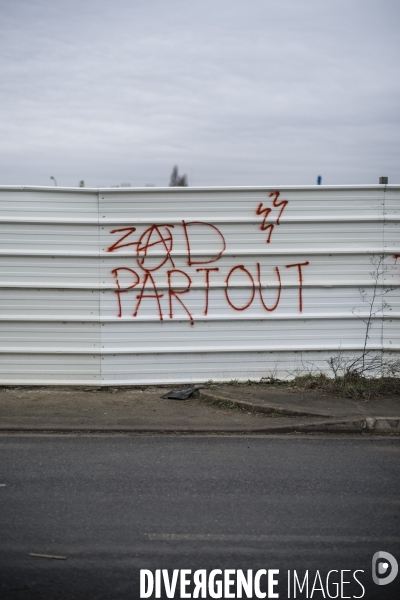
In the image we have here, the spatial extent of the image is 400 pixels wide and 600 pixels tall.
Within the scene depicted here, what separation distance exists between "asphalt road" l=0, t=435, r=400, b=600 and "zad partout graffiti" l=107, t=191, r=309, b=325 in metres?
2.38

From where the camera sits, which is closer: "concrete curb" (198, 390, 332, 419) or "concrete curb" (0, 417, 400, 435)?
"concrete curb" (0, 417, 400, 435)

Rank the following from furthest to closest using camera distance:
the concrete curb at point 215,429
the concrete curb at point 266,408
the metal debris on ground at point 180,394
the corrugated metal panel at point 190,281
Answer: the corrugated metal panel at point 190,281 → the metal debris on ground at point 180,394 → the concrete curb at point 266,408 → the concrete curb at point 215,429

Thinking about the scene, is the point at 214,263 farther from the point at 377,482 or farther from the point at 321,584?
the point at 321,584

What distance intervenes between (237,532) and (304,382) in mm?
4254

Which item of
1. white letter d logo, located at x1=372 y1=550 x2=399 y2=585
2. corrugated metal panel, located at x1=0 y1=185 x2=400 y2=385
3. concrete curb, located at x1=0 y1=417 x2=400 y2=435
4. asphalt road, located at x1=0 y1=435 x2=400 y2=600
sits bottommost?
white letter d logo, located at x1=372 y1=550 x2=399 y2=585

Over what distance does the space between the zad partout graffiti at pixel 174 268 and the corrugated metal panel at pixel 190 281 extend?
13mm

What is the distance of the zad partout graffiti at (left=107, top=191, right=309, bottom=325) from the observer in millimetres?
8562

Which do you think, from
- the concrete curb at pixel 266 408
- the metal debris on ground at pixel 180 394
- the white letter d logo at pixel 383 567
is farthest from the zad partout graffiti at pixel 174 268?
the white letter d logo at pixel 383 567

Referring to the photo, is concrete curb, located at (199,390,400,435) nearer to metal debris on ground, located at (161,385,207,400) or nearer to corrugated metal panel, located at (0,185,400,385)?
metal debris on ground, located at (161,385,207,400)

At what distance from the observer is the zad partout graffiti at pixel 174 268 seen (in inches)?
337

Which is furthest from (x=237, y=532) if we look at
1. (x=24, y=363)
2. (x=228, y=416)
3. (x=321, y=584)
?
(x=24, y=363)

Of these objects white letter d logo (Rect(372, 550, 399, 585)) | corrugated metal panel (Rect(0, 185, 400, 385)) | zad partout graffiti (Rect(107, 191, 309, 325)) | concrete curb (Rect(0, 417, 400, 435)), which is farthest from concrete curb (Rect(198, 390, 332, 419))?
white letter d logo (Rect(372, 550, 399, 585))

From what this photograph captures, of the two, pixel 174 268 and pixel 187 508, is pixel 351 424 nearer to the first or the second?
pixel 187 508

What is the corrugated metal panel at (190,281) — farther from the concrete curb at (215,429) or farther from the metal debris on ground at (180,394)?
the concrete curb at (215,429)
